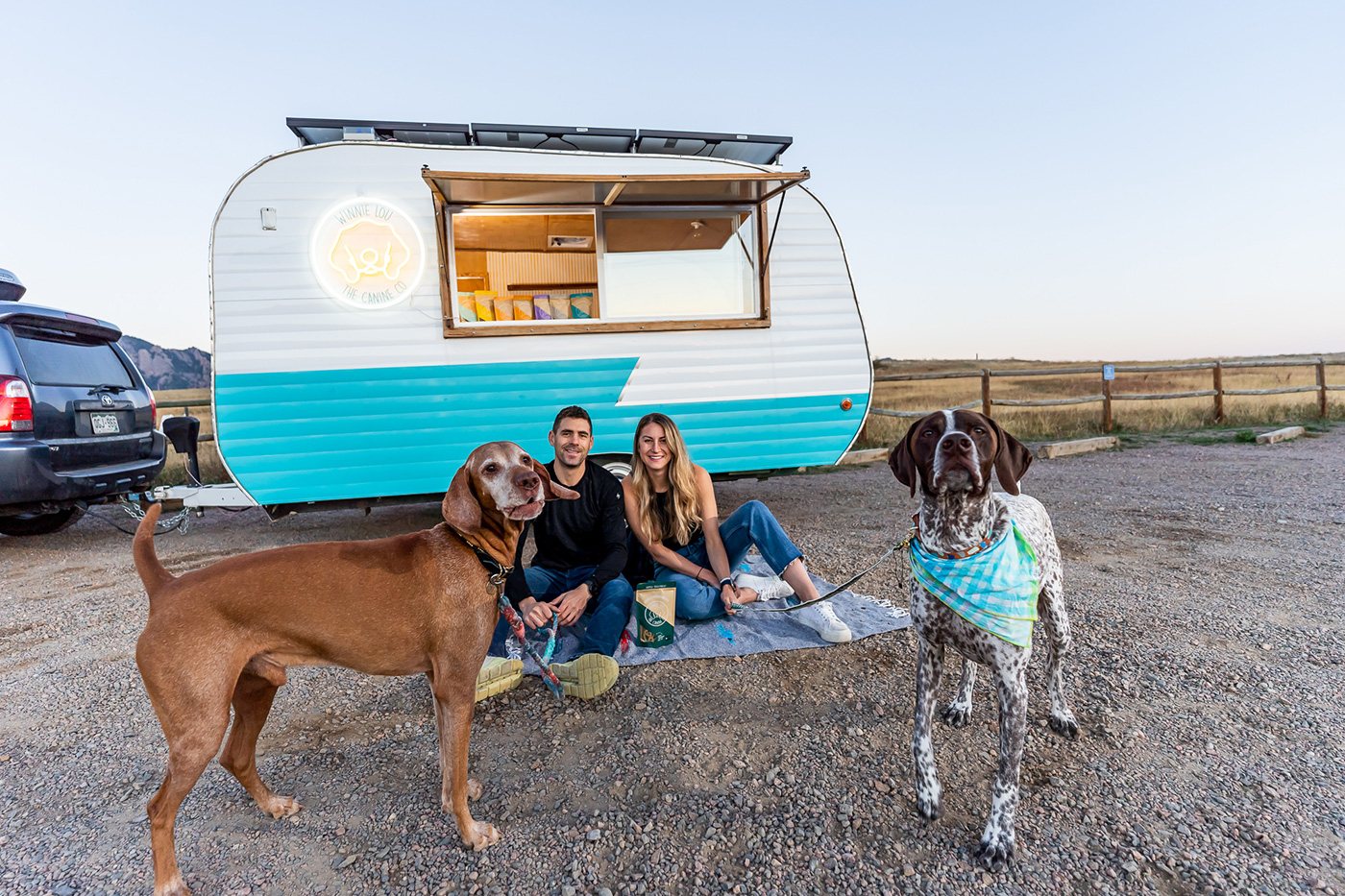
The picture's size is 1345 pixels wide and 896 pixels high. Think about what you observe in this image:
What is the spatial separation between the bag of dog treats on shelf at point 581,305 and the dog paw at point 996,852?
4.88 m

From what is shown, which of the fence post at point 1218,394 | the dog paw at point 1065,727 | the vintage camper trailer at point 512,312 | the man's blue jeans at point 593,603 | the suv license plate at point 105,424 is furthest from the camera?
the fence post at point 1218,394

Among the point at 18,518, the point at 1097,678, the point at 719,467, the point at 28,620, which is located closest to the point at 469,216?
the point at 719,467

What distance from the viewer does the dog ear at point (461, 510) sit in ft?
7.39

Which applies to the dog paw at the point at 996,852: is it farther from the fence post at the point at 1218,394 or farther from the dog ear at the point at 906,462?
the fence post at the point at 1218,394

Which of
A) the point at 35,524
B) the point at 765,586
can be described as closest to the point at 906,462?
the point at 765,586

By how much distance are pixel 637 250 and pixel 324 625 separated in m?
4.49

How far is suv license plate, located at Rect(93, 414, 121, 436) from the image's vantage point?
5.84m

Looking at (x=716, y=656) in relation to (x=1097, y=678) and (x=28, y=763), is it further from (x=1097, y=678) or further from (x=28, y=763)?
(x=28, y=763)

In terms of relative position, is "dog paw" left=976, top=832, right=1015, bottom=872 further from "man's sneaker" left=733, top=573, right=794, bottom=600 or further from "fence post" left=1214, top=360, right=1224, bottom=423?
"fence post" left=1214, top=360, right=1224, bottom=423

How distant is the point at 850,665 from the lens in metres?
3.33

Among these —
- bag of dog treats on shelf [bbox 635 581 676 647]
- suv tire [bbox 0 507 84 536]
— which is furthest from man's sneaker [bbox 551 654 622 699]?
suv tire [bbox 0 507 84 536]

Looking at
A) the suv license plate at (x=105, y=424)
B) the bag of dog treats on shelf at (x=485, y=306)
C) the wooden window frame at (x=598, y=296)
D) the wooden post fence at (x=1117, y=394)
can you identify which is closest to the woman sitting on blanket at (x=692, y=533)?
the wooden window frame at (x=598, y=296)

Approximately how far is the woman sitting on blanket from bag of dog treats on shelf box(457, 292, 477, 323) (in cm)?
255

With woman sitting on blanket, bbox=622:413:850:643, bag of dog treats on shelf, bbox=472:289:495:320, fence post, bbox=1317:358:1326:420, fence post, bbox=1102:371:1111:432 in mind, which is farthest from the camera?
fence post, bbox=1317:358:1326:420
